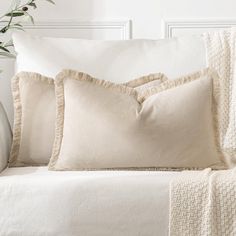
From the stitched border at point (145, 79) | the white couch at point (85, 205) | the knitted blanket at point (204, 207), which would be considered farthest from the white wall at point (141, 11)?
the knitted blanket at point (204, 207)

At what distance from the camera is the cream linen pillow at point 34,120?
6.91 ft

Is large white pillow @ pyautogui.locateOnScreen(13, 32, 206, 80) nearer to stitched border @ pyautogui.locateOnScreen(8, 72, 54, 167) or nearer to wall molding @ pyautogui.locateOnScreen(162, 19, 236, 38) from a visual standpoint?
stitched border @ pyautogui.locateOnScreen(8, 72, 54, 167)

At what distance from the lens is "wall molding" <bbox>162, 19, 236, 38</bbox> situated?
107 inches

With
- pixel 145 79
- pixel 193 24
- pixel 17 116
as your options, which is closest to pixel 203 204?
pixel 145 79

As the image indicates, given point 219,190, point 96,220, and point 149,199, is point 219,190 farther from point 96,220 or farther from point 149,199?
point 96,220

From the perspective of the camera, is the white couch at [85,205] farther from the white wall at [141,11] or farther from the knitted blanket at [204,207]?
the white wall at [141,11]

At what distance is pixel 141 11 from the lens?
2.74 meters

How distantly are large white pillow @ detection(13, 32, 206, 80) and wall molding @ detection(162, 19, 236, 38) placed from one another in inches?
14.4

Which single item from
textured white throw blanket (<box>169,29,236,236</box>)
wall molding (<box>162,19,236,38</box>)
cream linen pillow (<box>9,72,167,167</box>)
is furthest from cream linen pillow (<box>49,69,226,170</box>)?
wall molding (<box>162,19,236,38</box>)

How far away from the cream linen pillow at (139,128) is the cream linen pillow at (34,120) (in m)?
0.09

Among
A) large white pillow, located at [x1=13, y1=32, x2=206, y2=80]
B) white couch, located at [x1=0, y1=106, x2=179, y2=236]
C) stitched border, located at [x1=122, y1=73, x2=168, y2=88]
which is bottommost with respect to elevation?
white couch, located at [x1=0, y1=106, x2=179, y2=236]

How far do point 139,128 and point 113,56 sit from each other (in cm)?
51

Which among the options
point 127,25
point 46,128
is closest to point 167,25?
point 127,25

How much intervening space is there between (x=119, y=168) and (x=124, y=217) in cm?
36
